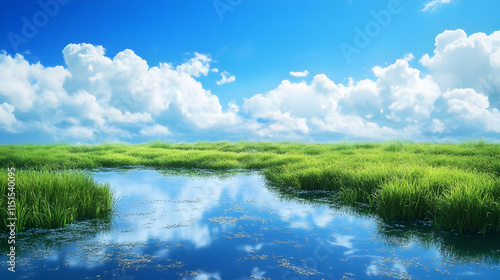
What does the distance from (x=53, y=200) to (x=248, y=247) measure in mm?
4225

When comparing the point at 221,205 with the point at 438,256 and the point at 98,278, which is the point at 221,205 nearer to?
the point at 98,278

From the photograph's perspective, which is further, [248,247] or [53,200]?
[53,200]

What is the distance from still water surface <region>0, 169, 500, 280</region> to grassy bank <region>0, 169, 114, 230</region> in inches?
11.2

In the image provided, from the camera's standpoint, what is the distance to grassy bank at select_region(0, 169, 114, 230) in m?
6.04

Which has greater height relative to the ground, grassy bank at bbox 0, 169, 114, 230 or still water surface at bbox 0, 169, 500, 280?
grassy bank at bbox 0, 169, 114, 230

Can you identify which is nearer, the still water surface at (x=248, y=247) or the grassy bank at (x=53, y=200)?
the still water surface at (x=248, y=247)

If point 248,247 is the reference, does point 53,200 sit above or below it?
above

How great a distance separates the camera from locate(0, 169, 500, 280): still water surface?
4.27 meters

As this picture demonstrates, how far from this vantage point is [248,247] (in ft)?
16.8

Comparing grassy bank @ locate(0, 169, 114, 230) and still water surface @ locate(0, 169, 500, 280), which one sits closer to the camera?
still water surface @ locate(0, 169, 500, 280)

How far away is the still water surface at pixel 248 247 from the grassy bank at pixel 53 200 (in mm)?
284

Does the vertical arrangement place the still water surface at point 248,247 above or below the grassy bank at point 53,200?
below

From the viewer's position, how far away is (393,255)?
4891 millimetres

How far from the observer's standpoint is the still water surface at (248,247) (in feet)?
14.0
